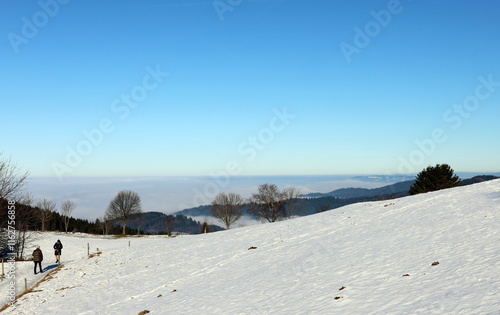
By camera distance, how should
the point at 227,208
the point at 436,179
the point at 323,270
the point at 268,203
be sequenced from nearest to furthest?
the point at 323,270 < the point at 436,179 < the point at 268,203 < the point at 227,208

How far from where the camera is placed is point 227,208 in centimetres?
9519

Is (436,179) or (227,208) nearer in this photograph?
(436,179)

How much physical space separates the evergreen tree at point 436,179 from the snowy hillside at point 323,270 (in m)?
32.6

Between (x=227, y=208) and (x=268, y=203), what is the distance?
14.1 m

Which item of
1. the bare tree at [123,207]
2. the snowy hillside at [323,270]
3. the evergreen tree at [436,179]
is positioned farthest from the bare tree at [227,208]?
the snowy hillside at [323,270]

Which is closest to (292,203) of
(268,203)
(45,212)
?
(268,203)

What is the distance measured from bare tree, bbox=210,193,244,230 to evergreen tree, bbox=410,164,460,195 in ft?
162

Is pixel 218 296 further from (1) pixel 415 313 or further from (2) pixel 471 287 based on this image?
(2) pixel 471 287

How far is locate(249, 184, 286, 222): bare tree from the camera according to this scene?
86375mm

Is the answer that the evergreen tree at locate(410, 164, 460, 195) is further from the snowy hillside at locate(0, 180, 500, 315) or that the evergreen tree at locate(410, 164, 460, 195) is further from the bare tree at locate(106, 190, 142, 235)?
the bare tree at locate(106, 190, 142, 235)

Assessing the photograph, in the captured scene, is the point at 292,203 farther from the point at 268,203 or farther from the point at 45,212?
the point at 45,212

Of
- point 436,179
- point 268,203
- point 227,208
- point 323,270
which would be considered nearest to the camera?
point 323,270

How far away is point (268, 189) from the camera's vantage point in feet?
303

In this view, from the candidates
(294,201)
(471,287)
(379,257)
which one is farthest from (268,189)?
(471,287)
